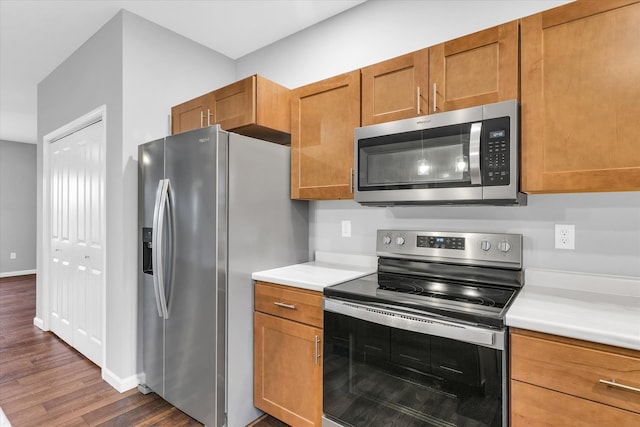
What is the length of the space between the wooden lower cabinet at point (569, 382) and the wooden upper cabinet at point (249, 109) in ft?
5.84

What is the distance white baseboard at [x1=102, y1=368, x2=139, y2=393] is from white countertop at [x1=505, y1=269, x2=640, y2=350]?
2478 mm

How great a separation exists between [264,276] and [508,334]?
1246 millimetres

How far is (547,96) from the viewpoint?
1.43m

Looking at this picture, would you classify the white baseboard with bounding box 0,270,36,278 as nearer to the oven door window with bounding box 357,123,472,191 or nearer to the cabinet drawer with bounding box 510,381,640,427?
the oven door window with bounding box 357,123,472,191

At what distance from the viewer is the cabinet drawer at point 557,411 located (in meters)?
1.05

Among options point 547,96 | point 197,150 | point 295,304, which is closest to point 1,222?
point 197,150

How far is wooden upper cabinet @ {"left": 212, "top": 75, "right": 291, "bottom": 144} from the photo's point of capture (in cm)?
218

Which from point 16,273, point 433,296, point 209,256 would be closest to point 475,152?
point 433,296

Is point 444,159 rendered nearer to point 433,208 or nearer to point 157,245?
point 433,208

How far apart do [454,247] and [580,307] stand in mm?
625

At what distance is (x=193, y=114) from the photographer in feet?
8.45

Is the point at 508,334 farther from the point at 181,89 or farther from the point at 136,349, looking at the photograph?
the point at 181,89

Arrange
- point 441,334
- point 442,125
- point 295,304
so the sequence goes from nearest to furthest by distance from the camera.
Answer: point 441,334, point 442,125, point 295,304

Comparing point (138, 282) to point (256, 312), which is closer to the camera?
point (256, 312)
